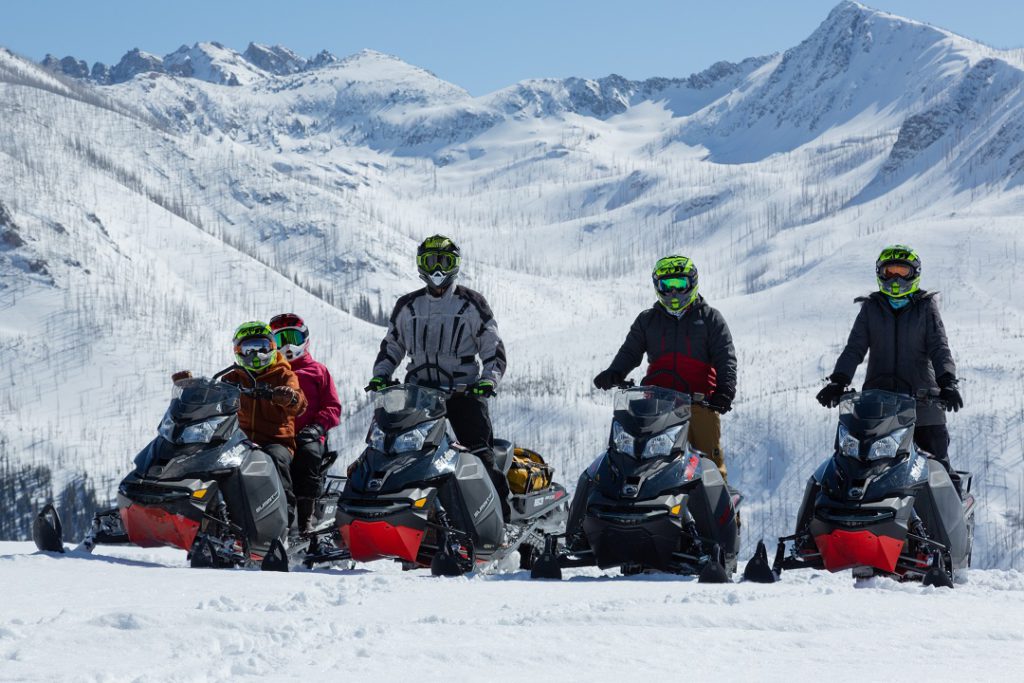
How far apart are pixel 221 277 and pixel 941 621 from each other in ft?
531

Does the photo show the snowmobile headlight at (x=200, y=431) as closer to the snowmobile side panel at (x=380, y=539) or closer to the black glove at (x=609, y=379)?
the snowmobile side panel at (x=380, y=539)

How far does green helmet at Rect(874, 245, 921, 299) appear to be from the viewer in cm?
973

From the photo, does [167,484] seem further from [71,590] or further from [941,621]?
[941,621]

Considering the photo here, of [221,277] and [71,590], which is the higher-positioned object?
[221,277]

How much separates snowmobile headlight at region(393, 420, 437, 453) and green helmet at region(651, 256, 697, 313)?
2.39 m

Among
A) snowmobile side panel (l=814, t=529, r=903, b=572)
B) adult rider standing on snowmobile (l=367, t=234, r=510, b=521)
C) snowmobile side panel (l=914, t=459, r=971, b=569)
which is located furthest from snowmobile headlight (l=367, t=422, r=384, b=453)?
snowmobile side panel (l=914, t=459, r=971, b=569)

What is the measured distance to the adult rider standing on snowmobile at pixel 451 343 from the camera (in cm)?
1025

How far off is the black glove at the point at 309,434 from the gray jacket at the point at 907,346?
452 cm

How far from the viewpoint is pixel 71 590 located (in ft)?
24.1

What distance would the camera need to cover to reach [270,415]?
1035 cm

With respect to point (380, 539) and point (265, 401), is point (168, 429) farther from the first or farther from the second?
point (380, 539)

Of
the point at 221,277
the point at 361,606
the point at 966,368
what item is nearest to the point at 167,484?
the point at 361,606

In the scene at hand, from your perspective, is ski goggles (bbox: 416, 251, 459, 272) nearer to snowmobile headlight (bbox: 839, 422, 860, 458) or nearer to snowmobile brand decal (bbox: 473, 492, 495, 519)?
snowmobile brand decal (bbox: 473, 492, 495, 519)

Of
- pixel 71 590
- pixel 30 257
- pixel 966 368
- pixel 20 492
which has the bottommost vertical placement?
pixel 20 492
